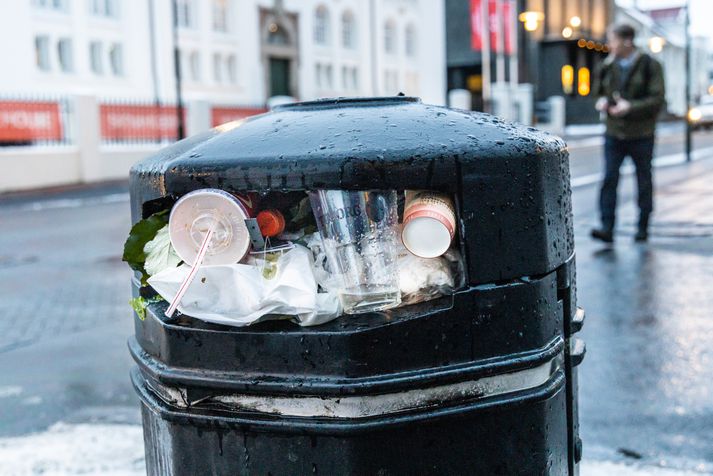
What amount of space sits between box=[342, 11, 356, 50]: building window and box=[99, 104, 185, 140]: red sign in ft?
71.7

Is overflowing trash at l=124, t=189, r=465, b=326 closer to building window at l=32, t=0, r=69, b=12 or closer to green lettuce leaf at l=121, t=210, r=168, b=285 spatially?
green lettuce leaf at l=121, t=210, r=168, b=285

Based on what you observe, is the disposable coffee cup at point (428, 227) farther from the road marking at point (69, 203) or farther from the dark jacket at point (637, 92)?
the road marking at point (69, 203)

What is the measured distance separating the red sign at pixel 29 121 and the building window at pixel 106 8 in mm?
13431

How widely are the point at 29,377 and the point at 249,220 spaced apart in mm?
3269

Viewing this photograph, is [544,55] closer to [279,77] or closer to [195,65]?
[279,77]

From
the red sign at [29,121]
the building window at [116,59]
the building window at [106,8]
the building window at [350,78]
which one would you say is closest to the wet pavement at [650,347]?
the red sign at [29,121]

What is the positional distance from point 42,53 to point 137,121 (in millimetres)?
10236

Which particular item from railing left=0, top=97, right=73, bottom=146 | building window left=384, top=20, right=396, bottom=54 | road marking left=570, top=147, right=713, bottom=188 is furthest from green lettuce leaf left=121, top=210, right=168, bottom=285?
building window left=384, top=20, right=396, bottom=54

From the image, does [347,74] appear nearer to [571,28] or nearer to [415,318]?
[571,28]

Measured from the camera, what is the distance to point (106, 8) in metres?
32.2

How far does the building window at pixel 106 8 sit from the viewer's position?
3181cm

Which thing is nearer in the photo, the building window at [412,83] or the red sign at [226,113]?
the red sign at [226,113]

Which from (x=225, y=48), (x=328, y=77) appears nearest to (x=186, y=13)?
(x=225, y=48)

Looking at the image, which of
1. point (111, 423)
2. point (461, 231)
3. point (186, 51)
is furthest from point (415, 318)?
point (186, 51)
